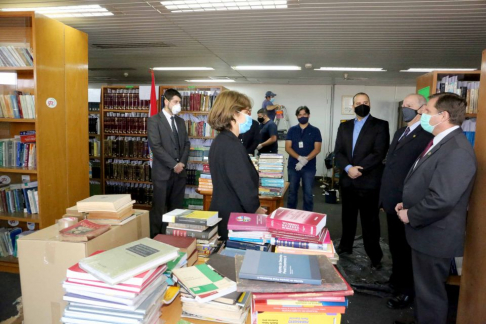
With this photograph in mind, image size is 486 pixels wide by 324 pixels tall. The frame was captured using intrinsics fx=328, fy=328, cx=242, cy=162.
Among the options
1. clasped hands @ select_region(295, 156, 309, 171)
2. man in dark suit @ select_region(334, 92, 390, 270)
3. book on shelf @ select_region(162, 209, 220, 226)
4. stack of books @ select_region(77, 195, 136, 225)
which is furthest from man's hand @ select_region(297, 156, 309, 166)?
stack of books @ select_region(77, 195, 136, 225)

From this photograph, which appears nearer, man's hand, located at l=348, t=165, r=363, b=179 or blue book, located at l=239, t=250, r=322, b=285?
blue book, located at l=239, t=250, r=322, b=285

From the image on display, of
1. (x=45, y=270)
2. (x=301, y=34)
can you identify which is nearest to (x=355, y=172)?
(x=301, y=34)

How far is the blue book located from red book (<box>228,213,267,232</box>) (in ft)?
0.89

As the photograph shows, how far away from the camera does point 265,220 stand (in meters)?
1.68

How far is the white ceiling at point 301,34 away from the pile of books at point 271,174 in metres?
1.56

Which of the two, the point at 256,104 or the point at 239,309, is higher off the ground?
the point at 256,104

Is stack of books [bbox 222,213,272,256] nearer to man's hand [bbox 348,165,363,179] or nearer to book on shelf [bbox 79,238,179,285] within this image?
book on shelf [bbox 79,238,179,285]

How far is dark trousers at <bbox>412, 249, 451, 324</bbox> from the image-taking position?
212cm

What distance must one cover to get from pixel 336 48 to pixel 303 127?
1.39 meters

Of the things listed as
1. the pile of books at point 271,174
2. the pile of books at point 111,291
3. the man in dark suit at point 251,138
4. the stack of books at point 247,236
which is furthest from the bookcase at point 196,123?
the pile of books at point 111,291

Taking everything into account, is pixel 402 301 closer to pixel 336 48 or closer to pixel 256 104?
pixel 336 48

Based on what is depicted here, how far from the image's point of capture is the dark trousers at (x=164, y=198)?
4.10 meters

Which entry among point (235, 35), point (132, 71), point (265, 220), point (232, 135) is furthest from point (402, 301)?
point (132, 71)

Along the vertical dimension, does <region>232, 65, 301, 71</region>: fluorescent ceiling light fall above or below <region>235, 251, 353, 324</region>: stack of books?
above
